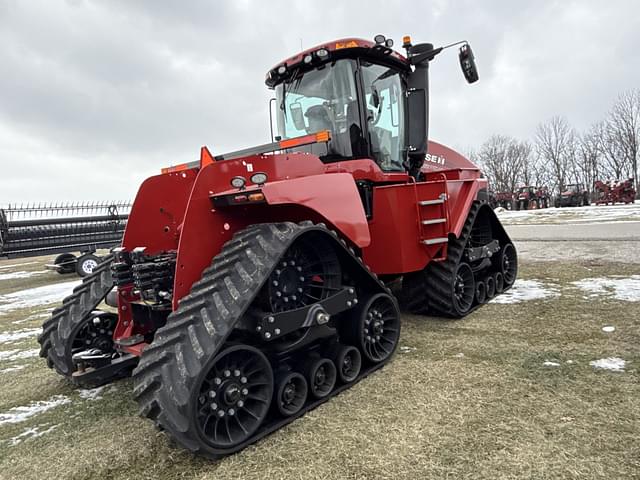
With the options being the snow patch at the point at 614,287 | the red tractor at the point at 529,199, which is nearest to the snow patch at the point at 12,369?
the snow patch at the point at 614,287

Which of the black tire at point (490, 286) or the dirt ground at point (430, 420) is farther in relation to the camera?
the black tire at point (490, 286)

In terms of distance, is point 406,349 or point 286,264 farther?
point 406,349

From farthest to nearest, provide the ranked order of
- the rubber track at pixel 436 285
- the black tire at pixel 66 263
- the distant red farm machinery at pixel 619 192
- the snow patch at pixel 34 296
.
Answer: the distant red farm machinery at pixel 619 192, the black tire at pixel 66 263, the snow patch at pixel 34 296, the rubber track at pixel 436 285

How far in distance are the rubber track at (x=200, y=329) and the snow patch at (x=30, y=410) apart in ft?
4.85

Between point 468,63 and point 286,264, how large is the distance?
3030 mm

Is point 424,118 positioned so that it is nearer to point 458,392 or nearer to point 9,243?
point 458,392

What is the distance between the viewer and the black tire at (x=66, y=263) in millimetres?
11633

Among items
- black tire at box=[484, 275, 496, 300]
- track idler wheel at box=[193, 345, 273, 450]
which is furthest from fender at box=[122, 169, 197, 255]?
black tire at box=[484, 275, 496, 300]

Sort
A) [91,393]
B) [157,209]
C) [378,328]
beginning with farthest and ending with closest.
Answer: [157,209] → [378,328] → [91,393]

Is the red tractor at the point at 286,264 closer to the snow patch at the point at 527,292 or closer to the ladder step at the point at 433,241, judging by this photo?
the ladder step at the point at 433,241

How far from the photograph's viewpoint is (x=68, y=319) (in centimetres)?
346

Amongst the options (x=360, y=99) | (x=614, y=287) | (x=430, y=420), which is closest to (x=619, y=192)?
(x=614, y=287)

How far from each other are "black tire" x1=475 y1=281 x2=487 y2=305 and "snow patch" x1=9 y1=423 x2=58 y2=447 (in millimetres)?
4521

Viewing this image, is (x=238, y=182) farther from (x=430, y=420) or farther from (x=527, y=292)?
(x=527, y=292)
